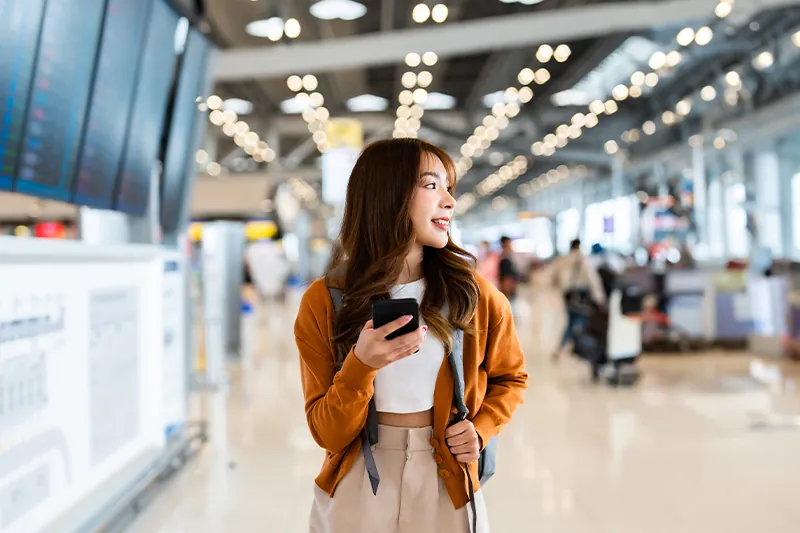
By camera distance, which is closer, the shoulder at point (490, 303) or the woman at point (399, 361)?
the woman at point (399, 361)

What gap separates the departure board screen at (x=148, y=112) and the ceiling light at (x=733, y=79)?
13.4 meters

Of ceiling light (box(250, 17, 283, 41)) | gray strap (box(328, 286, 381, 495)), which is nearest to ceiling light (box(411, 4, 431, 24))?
ceiling light (box(250, 17, 283, 41))

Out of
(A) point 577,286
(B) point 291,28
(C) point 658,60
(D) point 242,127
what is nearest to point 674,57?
(C) point 658,60

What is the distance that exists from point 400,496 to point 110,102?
3.18 meters

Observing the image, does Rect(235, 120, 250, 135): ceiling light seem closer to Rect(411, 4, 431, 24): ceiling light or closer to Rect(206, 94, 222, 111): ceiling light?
Rect(206, 94, 222, 111): ceiling light

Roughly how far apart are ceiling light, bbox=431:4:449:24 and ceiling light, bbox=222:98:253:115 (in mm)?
10094

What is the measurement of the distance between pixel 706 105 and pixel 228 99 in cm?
1219

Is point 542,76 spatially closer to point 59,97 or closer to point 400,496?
point 59,97

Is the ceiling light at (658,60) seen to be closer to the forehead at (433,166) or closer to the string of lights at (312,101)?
the string of lights at (312,101)

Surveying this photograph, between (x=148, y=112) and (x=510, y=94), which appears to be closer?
(x=148, y=112)

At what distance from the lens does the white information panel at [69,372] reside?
2732 millimetres

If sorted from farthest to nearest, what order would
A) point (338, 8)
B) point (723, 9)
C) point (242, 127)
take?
point (242, 127) → point (338, 8) → point (723, 9)

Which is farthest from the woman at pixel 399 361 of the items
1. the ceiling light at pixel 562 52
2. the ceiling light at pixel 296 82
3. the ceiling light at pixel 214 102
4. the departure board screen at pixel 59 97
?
the ceiling light at pixel 214 102

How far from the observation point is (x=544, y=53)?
15.6 m
